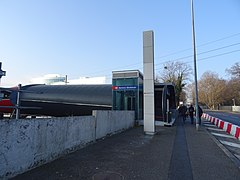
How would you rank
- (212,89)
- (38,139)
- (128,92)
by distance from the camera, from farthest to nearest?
(212,89) < (128,92) < (38,139)

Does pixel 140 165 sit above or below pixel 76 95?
below

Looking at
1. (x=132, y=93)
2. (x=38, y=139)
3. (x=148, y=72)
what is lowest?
(x=38, y=139)

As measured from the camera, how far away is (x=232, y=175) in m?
4.72

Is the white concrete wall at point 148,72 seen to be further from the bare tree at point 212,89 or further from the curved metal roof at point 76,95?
the bare tree at point 212,89

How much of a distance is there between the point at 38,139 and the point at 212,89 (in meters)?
74.4

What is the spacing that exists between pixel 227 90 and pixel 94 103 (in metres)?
62.8

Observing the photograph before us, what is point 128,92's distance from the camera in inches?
747

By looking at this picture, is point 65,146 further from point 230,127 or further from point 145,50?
point 230,127

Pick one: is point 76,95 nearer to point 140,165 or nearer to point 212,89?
point 140,165

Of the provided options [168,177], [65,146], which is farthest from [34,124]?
[168,177]

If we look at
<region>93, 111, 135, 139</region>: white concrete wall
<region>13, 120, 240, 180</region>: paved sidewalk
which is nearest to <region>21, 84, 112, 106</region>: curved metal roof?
<region>93, 111, 135, 139</region>: white concrete wall

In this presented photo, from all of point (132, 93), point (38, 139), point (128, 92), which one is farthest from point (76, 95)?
point (38, 139)

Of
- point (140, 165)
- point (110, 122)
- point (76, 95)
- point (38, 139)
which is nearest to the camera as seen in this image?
point (38, 139)

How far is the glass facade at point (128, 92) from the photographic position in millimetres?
18188
